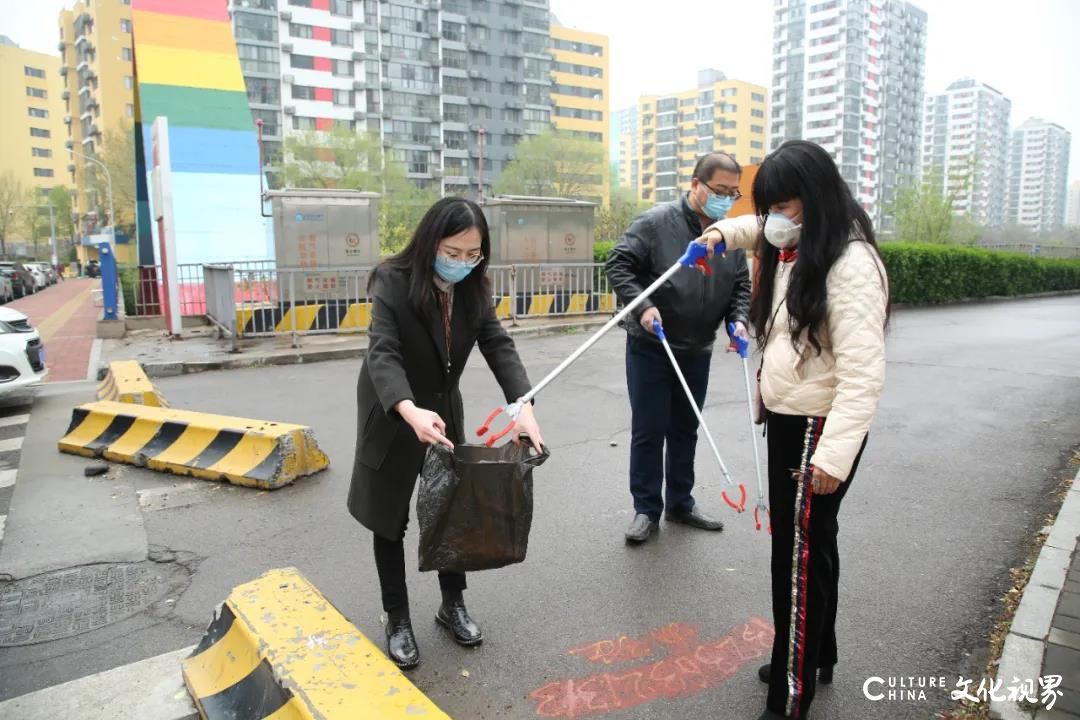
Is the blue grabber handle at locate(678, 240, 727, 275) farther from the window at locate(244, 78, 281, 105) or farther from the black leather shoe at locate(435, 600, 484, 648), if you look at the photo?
the window at locate(244, 78, 281, 105)

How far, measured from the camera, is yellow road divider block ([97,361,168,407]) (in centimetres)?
680

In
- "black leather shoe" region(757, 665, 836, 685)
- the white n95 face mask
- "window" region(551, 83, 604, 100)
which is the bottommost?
"black leather shoe" region(757, 665, 836, 685)

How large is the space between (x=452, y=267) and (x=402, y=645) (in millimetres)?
1476

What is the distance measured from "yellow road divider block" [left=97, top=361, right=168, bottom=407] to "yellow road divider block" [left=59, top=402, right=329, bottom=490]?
51 centimetres

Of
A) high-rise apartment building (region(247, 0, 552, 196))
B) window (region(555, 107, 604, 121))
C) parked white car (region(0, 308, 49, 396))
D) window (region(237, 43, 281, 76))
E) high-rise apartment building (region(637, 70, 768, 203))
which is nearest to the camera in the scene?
parked white car (region(0, 308, 49, 396))

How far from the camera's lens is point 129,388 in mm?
6922

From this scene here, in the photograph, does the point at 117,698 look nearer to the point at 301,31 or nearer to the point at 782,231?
the point at 782,231

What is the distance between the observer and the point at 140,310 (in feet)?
53.4

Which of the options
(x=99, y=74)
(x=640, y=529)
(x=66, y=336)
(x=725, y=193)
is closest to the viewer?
(x=725, y=193)

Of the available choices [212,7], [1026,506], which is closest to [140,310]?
[212,7]

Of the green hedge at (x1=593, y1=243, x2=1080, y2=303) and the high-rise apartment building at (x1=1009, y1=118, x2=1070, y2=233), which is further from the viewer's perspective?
the high-rise apartment building at (x1=1009, y1=118, x2=1070, y2=233)

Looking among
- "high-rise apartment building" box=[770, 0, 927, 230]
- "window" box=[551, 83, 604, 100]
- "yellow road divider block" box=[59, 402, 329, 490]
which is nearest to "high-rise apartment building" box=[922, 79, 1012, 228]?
"high-rise apartment building" box=[770, 0, 927, 230]

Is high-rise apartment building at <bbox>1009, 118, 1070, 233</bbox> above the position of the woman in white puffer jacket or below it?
above

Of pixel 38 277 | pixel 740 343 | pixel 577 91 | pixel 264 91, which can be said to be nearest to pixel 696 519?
pixel 740 343
